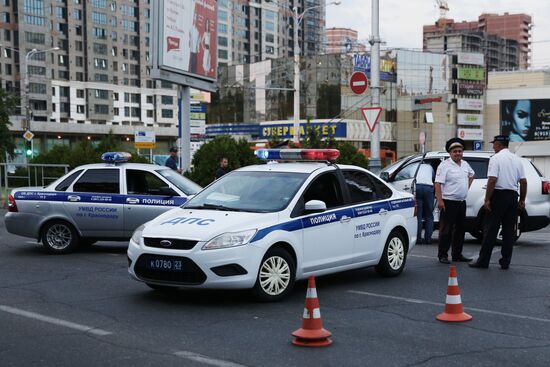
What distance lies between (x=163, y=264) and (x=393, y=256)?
3563 mm

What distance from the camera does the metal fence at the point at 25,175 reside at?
27.6 m

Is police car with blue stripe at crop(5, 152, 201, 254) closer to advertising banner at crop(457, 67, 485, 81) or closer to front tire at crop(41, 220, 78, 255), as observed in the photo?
front tire at crop(41, 220, 78, 255)

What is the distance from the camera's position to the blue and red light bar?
9.45 meters

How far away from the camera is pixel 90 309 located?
776 centimetres

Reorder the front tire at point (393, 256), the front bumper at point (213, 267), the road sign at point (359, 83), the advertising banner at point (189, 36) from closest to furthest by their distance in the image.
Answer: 1. the front bumper at point (213, 267)
2. the front tire at point (393, 256)
3. the road sign at point (359, 83)
4. the advertising banner at point (189, 36)

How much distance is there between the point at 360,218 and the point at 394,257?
103 centimetres

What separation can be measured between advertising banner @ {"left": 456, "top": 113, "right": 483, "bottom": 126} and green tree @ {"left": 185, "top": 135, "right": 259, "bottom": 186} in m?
74.0

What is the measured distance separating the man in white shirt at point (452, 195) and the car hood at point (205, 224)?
13.2 ft

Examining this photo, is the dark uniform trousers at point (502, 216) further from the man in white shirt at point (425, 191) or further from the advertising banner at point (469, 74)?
the advertising banner at point (469, 74)

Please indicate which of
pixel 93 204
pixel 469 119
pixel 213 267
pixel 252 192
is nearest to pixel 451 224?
pixel 252 192

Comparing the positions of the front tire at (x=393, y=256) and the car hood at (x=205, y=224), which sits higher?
the car hood at (x=205, y=224)

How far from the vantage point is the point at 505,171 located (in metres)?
10.4

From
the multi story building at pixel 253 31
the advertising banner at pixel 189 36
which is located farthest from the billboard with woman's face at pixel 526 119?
the multi story building at pixel 253 31

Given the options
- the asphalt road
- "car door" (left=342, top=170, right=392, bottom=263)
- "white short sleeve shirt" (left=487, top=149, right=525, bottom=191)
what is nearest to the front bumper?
the asphalt road
